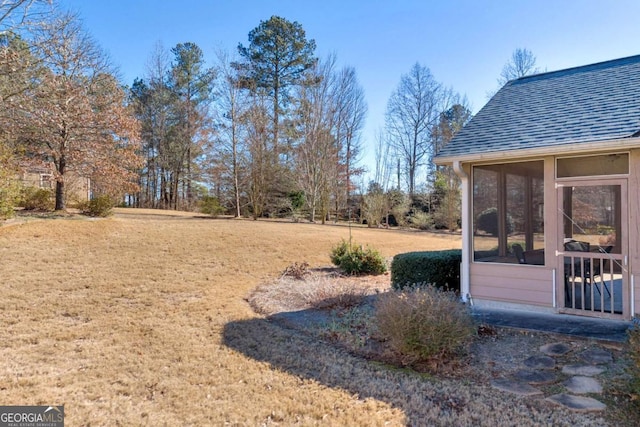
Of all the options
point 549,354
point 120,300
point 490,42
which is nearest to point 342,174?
point 490,42

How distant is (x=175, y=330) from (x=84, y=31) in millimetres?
12914

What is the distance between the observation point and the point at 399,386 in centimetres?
337

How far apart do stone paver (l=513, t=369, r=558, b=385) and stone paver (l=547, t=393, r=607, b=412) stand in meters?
0.25

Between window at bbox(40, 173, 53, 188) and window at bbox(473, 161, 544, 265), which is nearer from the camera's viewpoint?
window at bbox(473, 161, 544, 265)

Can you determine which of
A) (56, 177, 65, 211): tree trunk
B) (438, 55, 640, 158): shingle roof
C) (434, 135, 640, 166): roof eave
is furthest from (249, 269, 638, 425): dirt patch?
(56, 177, 65, 211): tree trunk

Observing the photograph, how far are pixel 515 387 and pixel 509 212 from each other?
3.05 meters

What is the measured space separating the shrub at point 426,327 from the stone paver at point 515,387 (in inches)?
20.8

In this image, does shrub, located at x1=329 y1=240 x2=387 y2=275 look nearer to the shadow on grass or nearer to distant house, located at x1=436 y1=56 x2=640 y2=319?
distant house, located at x1=436 y1=56 x2=640 y2=319

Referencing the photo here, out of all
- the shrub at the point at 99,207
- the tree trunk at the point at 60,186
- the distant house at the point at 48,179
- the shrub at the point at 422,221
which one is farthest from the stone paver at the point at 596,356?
the shrub at the point at 422,221

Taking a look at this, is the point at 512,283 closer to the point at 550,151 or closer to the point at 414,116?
the point at 550,151

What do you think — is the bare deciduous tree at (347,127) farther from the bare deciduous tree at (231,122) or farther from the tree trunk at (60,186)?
the tree trunk at (60,186)

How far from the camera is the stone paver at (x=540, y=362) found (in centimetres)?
367

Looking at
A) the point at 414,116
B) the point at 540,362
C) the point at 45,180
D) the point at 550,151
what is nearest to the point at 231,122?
the point at 45,180

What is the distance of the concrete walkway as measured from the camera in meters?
4.26
